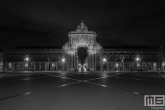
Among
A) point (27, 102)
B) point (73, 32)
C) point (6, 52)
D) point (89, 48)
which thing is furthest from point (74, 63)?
point (27, 102)

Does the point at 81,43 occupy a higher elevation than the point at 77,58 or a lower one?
higher

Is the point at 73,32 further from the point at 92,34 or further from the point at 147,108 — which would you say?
the point at 147,108

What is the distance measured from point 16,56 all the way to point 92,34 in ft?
132

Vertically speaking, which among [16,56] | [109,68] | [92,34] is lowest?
[109,68]

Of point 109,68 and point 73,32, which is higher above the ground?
point 73,32

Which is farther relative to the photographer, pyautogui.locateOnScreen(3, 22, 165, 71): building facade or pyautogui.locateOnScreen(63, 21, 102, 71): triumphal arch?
pyautogui.locateOnScreen(3, 22, 165, 71): building facade

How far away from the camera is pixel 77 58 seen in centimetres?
7700

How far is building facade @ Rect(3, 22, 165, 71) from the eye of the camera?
77.3 metres

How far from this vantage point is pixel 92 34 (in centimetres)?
7556

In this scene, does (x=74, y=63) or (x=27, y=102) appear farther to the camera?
(x=74, y=63)

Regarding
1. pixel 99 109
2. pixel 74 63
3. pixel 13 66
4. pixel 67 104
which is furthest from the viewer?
pixel 13 66

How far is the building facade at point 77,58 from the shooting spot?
77269 mm

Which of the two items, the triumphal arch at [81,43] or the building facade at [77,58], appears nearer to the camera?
the triumphal arch at [81,43]

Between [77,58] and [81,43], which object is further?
[77,58]
